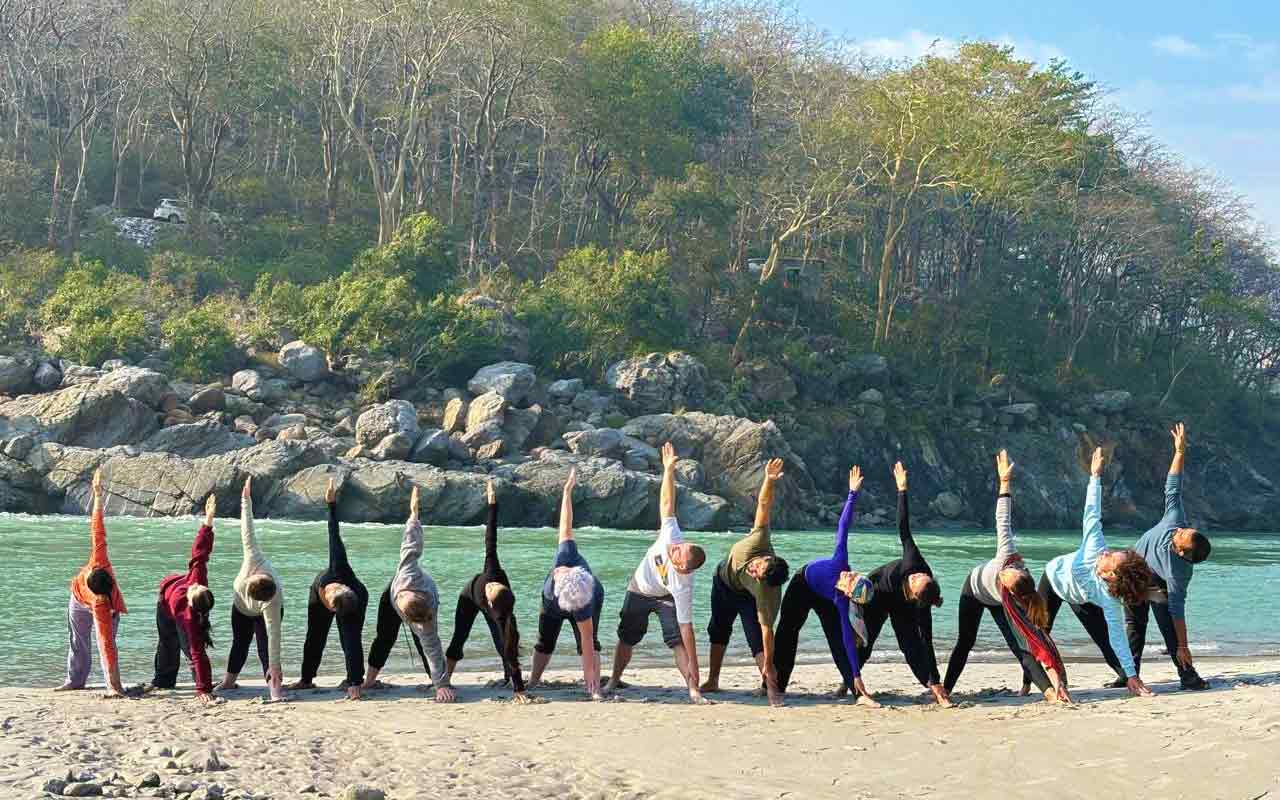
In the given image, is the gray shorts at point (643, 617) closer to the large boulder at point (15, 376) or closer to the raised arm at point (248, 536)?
the raised arm at point (248, 536)

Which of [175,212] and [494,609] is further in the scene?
[175,212]

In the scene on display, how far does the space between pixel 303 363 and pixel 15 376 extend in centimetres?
621

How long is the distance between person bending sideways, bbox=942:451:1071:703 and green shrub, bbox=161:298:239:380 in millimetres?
25764

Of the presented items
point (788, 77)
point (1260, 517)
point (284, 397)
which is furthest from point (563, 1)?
point (1260, 517)

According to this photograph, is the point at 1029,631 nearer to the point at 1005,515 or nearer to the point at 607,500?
the point at 1005,515

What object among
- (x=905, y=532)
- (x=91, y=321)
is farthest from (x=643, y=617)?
(x=91, y=321)

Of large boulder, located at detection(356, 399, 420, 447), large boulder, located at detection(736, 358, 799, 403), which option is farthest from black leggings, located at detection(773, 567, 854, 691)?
large boulder, located at detection(736, 358, 799, 403)

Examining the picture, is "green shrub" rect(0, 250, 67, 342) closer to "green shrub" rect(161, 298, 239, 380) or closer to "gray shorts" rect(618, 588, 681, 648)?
"green shrub" rect(161, 298, 239, 380)

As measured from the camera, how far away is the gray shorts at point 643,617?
344 inches

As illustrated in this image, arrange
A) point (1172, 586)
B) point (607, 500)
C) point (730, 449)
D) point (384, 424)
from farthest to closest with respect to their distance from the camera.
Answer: point (730, 449) < point (384, 424) < point (607, 500) < point (1172, 586)

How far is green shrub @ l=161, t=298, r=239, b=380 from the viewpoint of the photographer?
31.5 meters

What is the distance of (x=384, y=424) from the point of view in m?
28.7

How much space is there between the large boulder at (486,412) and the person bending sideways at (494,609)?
21.2 metres

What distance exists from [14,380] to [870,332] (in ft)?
84.6
